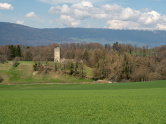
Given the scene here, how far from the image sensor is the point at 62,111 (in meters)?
15.8

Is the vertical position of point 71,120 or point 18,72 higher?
point 71,120

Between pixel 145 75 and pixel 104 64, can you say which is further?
pixel 104 64

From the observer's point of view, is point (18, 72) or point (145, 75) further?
point (18, 72)

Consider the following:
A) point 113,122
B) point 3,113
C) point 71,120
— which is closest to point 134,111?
point 113,122

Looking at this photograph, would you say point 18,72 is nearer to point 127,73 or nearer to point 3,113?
point 127,73

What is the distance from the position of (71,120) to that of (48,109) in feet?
12.7

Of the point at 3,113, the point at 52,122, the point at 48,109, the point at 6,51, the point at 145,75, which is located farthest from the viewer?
the point at 6,51

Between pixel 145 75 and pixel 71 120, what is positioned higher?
pixel 71 120

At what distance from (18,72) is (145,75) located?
4532 centimetres

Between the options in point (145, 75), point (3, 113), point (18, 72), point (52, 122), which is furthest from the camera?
point (18, 72)

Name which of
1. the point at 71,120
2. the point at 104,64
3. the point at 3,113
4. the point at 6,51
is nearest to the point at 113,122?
the point at 71,120

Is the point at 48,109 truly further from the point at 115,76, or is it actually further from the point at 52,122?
the point at 115,76

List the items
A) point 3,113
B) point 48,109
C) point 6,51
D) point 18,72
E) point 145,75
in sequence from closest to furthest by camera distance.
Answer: point 3,113 < point 48,109 < point 145,75 < point 18,72 < point 6,51

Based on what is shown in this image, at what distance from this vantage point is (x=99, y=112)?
1552 cm
